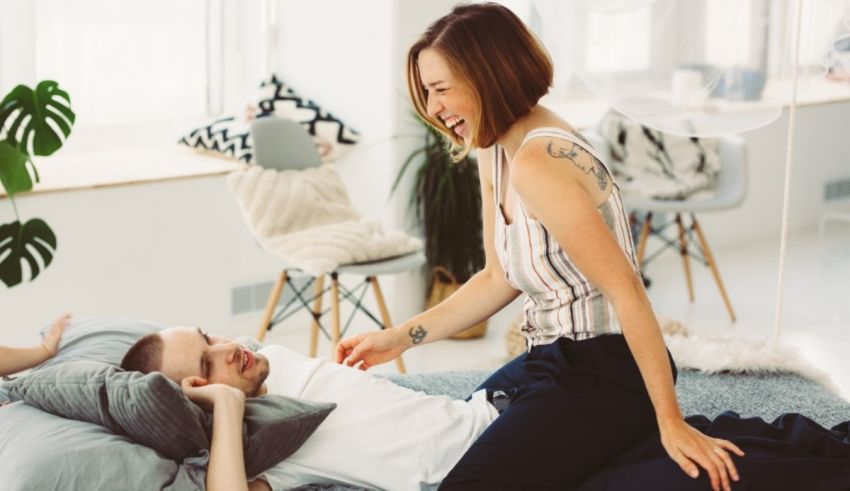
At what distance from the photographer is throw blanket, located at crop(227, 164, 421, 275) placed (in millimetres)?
3711

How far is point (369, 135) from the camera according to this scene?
4.55 m

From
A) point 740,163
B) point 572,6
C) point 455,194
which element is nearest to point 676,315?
point 740,163

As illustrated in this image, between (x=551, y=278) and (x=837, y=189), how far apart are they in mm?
4808

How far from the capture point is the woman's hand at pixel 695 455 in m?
1.87

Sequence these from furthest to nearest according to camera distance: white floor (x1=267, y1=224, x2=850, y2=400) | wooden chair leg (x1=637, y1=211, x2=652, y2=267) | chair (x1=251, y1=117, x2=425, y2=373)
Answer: wooden chair leg (x1=637, y1=211, x2=652, y2=267)
white floor (x1=267, y1=224, x2=850, y2=400)
chair (x1=251, y1=117, x2=425, y2=373)

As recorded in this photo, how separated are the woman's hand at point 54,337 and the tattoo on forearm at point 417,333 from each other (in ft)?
2.17

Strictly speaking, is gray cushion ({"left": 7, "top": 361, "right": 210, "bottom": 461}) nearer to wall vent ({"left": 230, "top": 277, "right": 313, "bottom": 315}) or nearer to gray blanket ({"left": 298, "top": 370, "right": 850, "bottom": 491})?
gray blanket ({"left": 298, "top": 370, "right": 850, "bottom": 491})

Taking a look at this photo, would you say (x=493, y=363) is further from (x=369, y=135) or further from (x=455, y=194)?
(x=369, y=135)

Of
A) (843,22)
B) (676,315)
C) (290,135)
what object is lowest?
(676,315)

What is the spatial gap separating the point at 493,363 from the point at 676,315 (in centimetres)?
125

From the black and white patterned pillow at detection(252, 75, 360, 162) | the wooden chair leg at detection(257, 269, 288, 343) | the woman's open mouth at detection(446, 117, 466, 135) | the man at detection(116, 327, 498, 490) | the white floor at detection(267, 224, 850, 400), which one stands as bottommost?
the white floor at detection(267, 224, 850, 400)

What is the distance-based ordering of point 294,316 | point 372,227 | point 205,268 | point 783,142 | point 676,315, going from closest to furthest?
point 372,227 < point 205,268 < point 294,316 < point 676,315 < point 783,142

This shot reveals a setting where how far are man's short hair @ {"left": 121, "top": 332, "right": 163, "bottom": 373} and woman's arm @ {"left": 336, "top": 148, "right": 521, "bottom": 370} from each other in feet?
1.23

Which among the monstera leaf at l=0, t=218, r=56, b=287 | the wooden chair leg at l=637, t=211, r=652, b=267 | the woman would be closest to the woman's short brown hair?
the woman
